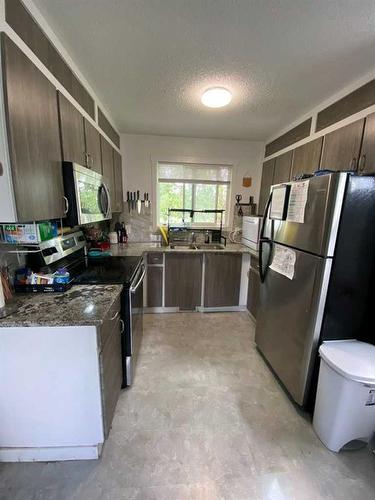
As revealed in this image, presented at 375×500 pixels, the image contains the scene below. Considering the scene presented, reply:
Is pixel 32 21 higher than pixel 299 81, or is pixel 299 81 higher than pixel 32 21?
pixel 299 81

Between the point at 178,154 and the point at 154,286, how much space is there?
195cm

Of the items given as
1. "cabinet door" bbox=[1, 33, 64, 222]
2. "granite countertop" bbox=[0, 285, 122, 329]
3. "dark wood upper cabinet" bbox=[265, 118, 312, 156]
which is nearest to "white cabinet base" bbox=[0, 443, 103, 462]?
"granite countertop" bbox=[0, 285, 122, 329]

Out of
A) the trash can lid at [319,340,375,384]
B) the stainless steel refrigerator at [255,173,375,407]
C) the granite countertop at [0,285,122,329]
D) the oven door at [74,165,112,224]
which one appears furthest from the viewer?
the oven door at [74,165,112,224]

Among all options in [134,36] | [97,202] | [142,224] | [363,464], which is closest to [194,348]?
[363,464]

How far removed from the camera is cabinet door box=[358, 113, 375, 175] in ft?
5.23

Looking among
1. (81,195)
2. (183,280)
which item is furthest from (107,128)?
(183,280)

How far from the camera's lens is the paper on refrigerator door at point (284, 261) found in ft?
5.60

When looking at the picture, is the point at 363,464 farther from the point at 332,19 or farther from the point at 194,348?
the point at 332,19

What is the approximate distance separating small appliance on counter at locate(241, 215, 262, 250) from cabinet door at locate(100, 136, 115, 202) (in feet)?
5.98

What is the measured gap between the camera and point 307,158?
2.33 meters

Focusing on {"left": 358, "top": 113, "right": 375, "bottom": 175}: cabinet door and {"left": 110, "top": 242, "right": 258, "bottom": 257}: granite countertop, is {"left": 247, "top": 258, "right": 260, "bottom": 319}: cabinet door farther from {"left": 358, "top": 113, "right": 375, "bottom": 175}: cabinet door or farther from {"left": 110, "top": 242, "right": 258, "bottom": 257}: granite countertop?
{"left": 358, "top": 113, "right": 375, "bottom": 175}: cabinet door

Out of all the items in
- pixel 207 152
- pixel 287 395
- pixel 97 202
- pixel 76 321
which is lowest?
pixel 287 395

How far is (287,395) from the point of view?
1.80 m

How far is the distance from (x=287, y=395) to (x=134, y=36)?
108 inches
